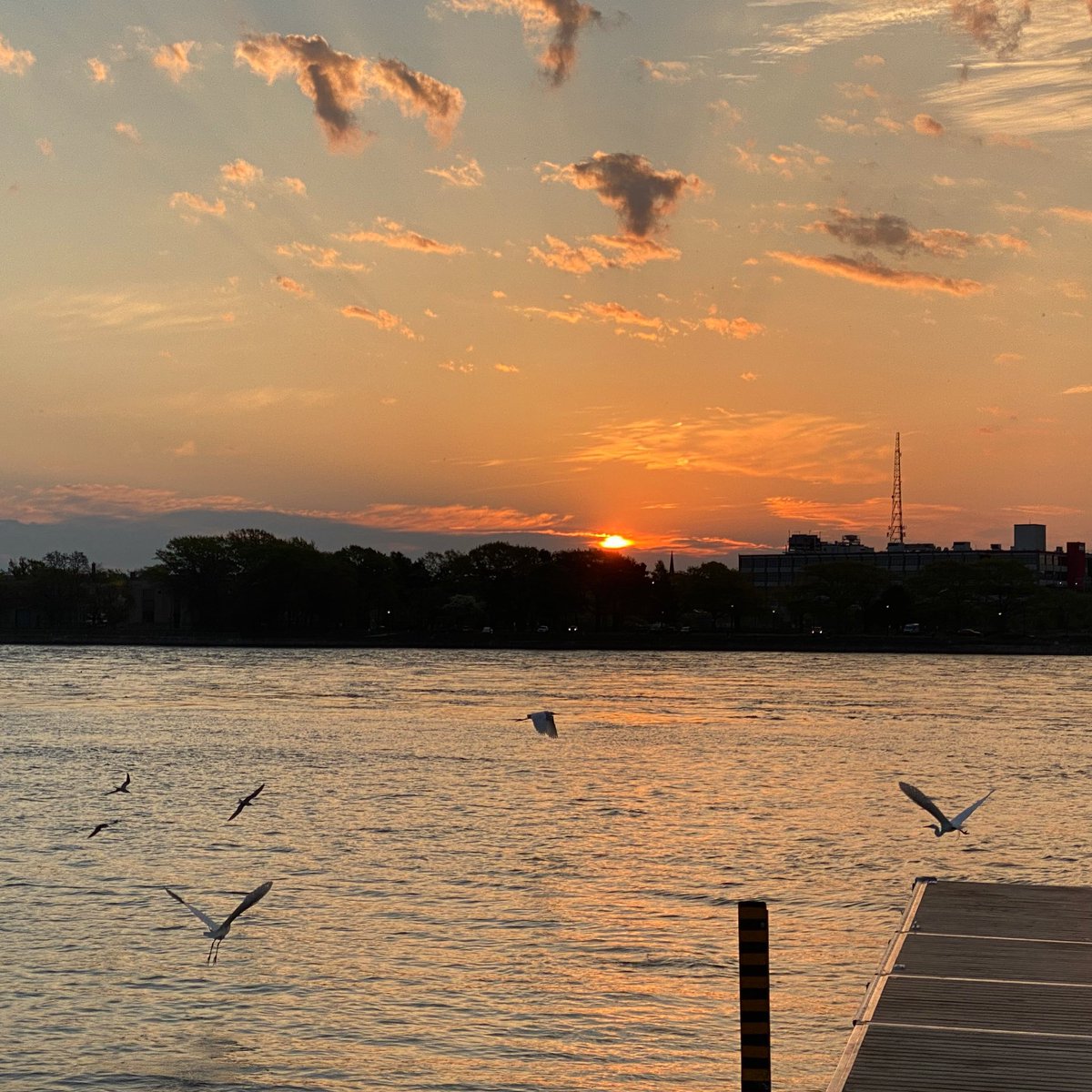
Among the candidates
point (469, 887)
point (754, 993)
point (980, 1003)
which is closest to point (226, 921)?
point (469, 887)

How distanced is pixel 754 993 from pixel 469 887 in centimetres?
1545

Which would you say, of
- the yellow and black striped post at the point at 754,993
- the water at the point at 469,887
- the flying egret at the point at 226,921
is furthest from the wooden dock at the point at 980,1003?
the flying egret at the point at 226,921

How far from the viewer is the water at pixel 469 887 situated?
16625mm

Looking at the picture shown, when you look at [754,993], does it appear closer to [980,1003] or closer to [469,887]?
[980,1003]

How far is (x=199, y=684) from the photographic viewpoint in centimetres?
11762

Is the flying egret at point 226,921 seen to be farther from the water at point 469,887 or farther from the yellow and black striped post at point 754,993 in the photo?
the yellow and black striped post at point 754,993

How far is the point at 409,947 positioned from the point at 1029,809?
79.3 feet

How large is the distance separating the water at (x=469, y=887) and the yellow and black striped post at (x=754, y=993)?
413cm

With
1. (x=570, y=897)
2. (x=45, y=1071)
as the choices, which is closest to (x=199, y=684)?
(x=570, y=897)

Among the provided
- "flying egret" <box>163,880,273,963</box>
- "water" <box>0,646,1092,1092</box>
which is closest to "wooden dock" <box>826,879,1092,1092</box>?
"water" <box>0,646,1092,1092</box>

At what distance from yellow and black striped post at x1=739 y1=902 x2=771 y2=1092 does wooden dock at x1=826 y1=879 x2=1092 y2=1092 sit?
1.32 meters

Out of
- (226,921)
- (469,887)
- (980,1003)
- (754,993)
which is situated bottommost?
(469,887)

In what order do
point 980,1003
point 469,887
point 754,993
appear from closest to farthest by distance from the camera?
1. point 754,993
2. point 980,1003
3. point 469,887

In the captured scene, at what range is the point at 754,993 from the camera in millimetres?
11266
